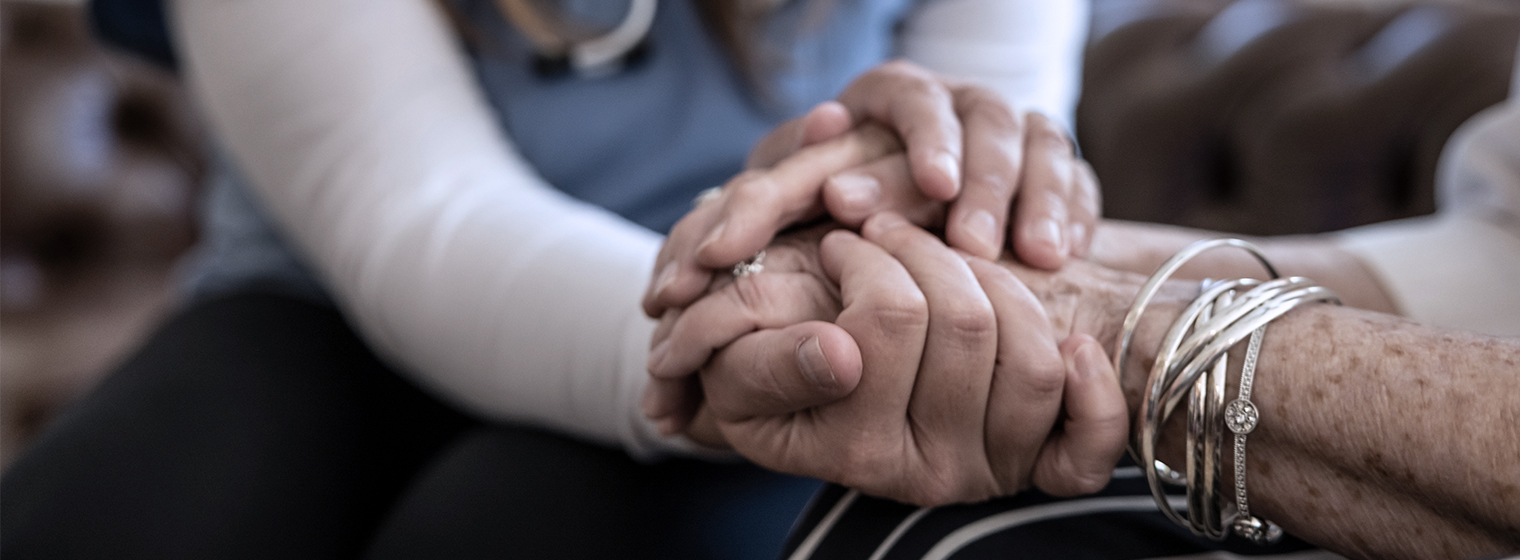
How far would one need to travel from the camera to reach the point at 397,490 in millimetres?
580

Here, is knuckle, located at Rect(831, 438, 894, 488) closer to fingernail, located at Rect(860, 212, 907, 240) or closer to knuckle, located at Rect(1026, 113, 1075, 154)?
fingernail, located at Rect(860, 212, 907, 240)

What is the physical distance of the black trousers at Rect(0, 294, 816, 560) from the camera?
45 centimetres

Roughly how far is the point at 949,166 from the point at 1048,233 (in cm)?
6

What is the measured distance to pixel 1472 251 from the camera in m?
0.52

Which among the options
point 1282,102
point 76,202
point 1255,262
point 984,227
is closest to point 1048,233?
point 984,227

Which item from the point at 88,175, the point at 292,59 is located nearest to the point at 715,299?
the point at 292,59

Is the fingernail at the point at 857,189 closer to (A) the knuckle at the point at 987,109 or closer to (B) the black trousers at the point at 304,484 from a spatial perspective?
(A) the knuckle at the point at 987,109

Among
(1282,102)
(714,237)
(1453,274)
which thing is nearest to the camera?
(714,237)

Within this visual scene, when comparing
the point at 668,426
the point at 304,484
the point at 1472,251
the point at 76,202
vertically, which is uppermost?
the point at 1472,251

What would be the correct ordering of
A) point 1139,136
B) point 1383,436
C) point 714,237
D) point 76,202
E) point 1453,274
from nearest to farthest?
1. point 1383,436
2. point 714,237
3. point 1453,274
4. point 1139,136
5. point 76,202

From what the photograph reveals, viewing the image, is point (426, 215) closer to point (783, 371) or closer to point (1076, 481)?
point (783, 371)

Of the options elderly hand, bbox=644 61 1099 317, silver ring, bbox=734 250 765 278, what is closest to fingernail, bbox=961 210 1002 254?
elderly hand, bbox=644 61 1099 317

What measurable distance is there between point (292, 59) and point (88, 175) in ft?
2.87

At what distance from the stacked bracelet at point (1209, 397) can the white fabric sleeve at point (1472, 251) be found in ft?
0.72
